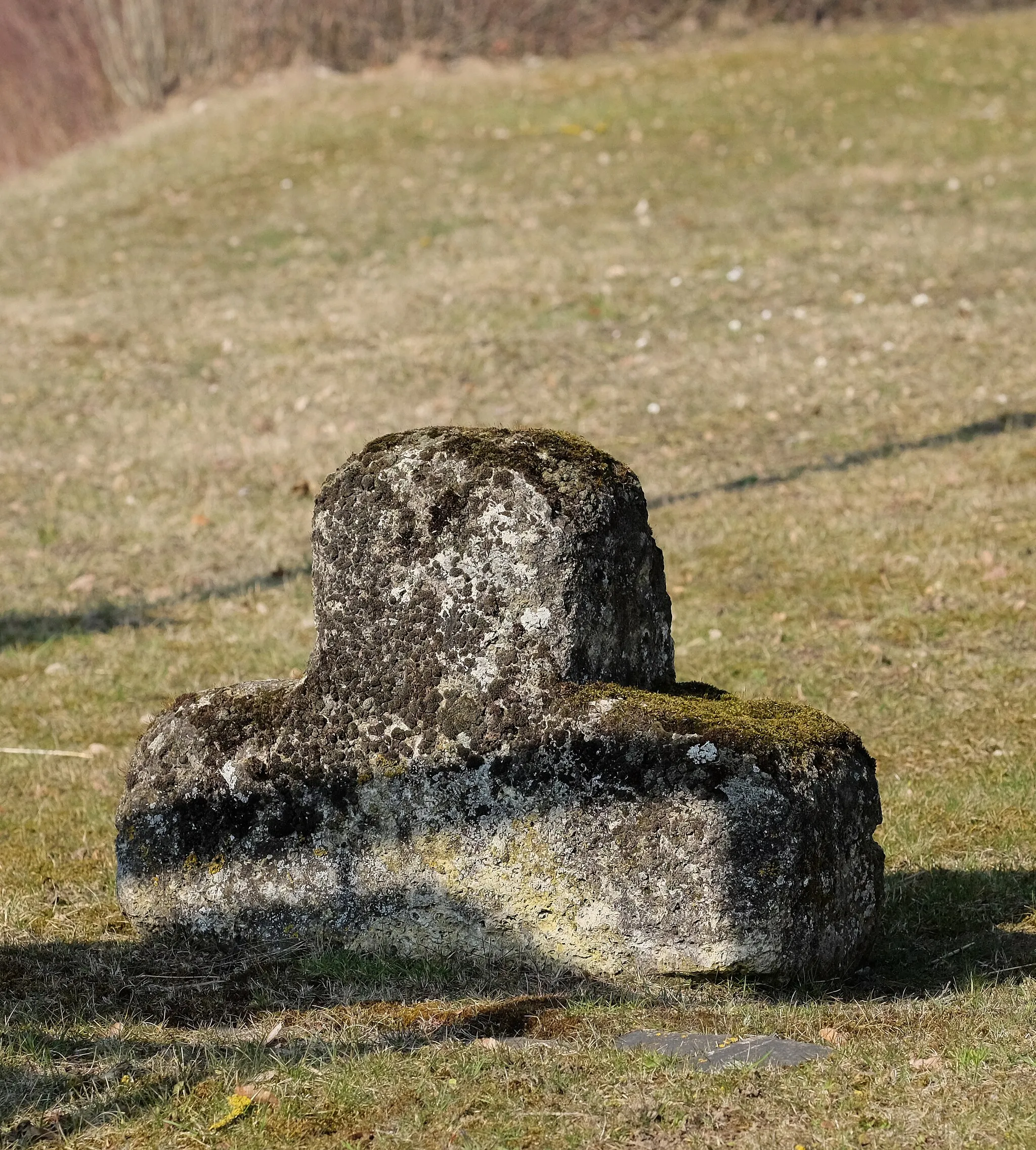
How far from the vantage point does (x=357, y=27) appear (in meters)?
26.3

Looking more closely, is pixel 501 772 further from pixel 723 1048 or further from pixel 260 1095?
pixel 260 1095

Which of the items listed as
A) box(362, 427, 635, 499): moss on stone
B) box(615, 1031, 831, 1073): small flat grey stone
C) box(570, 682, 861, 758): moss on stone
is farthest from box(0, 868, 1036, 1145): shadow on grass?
box(362, 427, 635, 499): moss on stone

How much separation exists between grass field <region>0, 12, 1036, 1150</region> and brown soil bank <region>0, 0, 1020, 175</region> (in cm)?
71

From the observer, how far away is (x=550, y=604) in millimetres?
4719

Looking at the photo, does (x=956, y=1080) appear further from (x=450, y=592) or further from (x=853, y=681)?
(x=853, y=681)

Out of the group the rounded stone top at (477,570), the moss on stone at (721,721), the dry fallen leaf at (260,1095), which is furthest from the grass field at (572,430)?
the rounded stone top at (477,570)

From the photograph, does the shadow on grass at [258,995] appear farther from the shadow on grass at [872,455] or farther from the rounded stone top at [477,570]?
the shadow on grass at [872,455]

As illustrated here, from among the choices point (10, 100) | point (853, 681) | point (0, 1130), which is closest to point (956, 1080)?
point (0, 1130)

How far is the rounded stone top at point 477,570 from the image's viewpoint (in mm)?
4727

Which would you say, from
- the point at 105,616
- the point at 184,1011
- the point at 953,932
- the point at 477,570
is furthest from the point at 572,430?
the point at 184,1011

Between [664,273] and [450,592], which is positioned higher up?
[664,273]

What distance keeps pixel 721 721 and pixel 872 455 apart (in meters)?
7.63

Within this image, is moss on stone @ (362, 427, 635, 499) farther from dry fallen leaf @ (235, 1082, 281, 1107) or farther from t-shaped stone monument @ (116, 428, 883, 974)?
dry fallen leaf @ (235, 1082, 281, 1107)

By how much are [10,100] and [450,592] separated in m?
27.0
